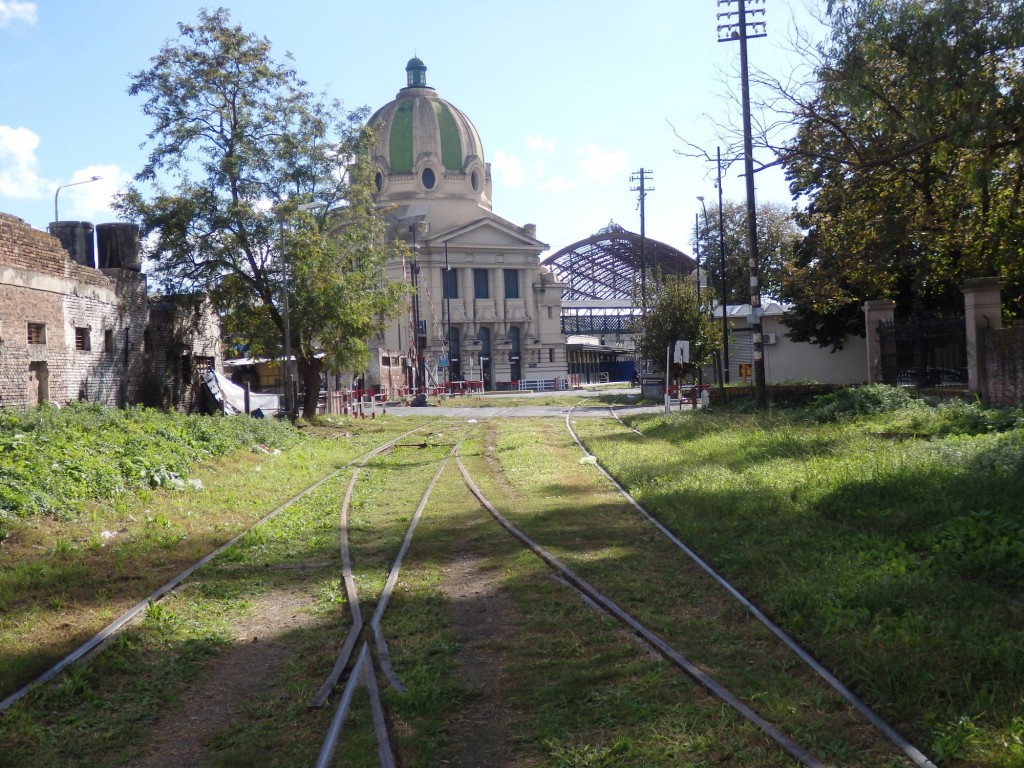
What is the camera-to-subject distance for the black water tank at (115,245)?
27.6 meters

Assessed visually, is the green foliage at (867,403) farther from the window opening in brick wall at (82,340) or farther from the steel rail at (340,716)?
the window opening in brick wall at (82,340)

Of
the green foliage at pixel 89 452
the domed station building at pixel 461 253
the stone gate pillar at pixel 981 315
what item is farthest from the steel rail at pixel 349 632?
the domed station building at pixel 461 253

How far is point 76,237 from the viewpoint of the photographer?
27078 millimetres

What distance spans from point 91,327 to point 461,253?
6163cm

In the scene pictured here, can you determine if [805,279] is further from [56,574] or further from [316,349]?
[56,574]

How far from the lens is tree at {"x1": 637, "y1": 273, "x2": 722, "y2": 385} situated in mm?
40906

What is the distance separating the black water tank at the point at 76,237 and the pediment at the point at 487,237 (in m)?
54.7

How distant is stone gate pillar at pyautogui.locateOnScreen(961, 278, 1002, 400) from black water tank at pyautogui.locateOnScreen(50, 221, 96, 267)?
22674mm

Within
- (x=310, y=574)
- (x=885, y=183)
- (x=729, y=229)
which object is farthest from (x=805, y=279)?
(x=729, y=229)

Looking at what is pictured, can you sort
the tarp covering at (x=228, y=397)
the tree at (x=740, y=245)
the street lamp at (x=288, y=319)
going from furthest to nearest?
the tree at (x=740, y=245) → the tarp covering at (x=228, y=397) → the street lamp at (x=288, y=319)

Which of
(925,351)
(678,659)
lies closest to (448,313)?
(925,351)

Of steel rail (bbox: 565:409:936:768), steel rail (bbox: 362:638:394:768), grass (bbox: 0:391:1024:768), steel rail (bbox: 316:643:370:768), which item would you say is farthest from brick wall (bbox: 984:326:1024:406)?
steel rail (bbox: 362:638:394:768)

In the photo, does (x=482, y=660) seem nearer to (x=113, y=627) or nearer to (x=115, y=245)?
(x=113, y=627)

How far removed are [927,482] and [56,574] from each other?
9431mm
